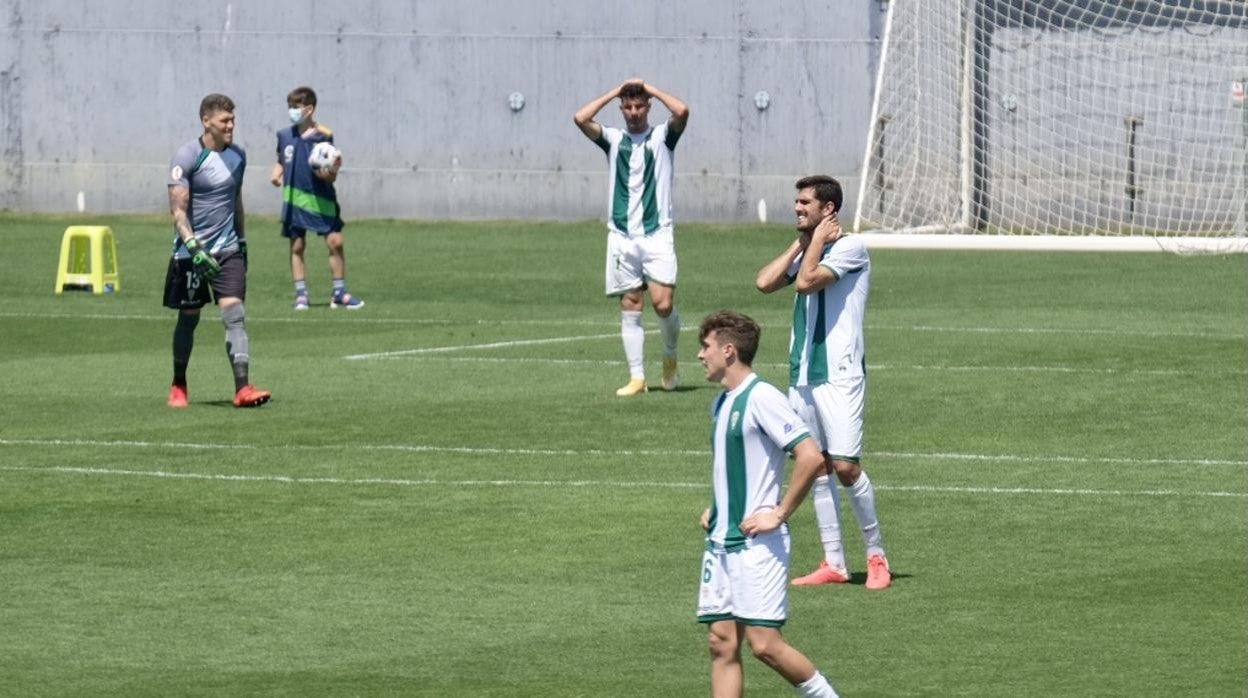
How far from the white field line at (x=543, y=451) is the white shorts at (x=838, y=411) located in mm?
4114

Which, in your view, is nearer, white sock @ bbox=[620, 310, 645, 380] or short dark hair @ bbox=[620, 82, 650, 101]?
short dark hair @ bbox=[620, 82, 650, 101]

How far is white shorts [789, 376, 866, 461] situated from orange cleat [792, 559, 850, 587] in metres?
0.60

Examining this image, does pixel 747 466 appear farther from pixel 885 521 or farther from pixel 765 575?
pixel 885 521

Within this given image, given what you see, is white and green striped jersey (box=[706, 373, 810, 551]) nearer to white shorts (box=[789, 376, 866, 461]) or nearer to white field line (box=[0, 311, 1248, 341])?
white shorts (box=[789, 376, 866, 461])

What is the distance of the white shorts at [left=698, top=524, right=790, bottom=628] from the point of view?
9148mm

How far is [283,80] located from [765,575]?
30.2 meters

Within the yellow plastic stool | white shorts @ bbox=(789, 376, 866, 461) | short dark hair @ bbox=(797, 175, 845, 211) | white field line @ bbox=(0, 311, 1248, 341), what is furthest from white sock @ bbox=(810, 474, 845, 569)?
the yellow plastic stool

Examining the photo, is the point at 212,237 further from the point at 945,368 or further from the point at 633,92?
the point at 945,368

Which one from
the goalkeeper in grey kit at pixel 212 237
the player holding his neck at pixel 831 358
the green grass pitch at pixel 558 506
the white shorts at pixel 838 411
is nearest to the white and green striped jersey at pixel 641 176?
the green grass pitch at pixel 558 506

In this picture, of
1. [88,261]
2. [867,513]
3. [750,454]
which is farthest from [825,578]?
[88,261]

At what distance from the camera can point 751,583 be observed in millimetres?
9156

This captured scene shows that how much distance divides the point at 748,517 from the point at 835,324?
337 centimetres

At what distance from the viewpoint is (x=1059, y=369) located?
21.0m

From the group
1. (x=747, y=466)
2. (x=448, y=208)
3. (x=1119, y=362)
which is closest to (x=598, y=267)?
(x=448, y=208)
